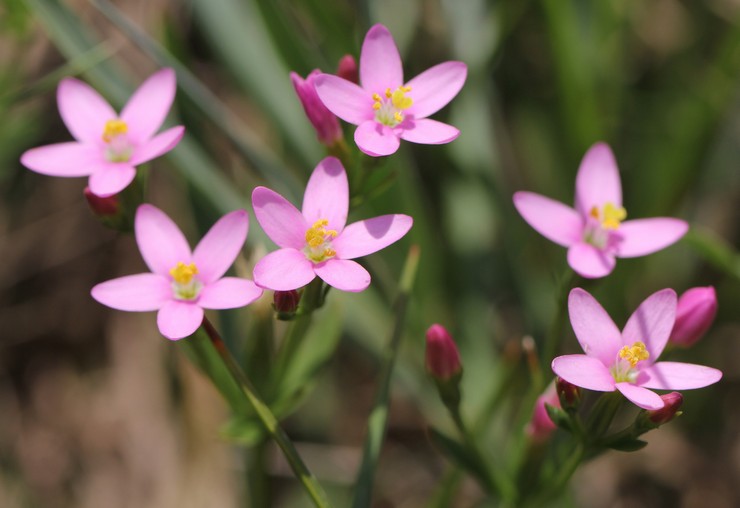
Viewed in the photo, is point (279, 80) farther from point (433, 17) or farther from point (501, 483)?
point (501, 483)

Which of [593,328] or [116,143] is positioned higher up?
[116,143]

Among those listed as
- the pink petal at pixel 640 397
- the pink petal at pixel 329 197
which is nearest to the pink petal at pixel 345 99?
the pink petal at pixel 329 197

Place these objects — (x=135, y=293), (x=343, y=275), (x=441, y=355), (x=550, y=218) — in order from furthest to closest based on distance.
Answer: (x=550, y=218)
(x=441, y=355)
(x=135, y=293)
(x=343, y=275)

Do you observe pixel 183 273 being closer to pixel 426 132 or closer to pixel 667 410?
pixel 426 132

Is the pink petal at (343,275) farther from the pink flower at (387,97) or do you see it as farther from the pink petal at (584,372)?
the pink petal at (584,372)

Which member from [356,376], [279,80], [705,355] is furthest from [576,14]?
[356,376]

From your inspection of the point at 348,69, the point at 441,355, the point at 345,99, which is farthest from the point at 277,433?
the point at 348,69

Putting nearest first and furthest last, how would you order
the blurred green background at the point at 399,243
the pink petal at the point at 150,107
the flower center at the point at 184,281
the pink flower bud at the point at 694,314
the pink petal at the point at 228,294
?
1. the pink petal at the point at 228,294
2. the flower center at the point at 184,281
3. the pink flower bud at the point at 694,314
4. the pink petal at the point at 150,107
5. the blurred green background at the point at 399,243
